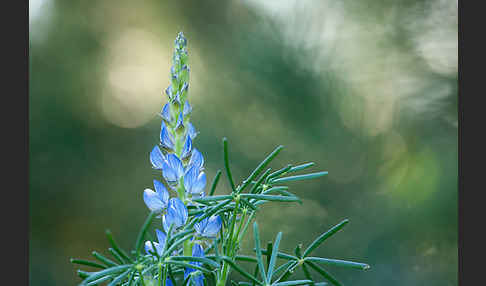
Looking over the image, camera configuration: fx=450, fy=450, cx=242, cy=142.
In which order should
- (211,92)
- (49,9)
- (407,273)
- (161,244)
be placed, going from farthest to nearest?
(49,9), (211,92), (407,273), (161,244)

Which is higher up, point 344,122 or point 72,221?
point 344,122

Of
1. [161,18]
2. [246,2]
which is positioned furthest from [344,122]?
[161,18]

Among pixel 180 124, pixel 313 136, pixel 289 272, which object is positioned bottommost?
pixel 289 272

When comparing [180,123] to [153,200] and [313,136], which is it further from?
[313,136]

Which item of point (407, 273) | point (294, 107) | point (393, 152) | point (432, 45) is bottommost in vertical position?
point (407, 273)

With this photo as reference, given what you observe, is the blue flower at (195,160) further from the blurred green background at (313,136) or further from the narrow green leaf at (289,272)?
the blurred green background at (313,136)

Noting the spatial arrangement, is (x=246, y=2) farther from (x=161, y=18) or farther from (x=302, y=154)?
(x=302, y=154)

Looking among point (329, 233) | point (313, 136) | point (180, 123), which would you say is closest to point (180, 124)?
point (180, 123)
